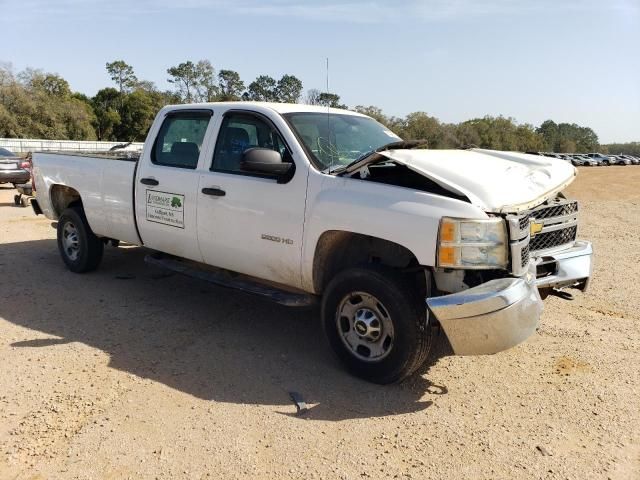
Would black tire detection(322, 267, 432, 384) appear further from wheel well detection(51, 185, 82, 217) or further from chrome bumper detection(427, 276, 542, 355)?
wheel well detection(51, 185, 82, 217)

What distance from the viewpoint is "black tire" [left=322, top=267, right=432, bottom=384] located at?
3.78m

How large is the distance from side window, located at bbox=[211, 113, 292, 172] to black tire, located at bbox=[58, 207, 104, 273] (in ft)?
8.47

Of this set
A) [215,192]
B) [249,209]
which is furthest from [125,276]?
[249,209]

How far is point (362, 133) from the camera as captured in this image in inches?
206

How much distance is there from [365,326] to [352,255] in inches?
25.8

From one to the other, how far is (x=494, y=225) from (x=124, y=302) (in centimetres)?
401

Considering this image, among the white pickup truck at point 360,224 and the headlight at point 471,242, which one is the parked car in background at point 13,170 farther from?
the headlight at point 471,242

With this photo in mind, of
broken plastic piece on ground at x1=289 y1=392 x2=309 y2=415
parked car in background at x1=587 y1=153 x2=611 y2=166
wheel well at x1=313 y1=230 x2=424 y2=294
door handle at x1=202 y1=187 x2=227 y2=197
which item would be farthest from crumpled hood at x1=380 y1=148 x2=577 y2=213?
parked car in background at x1=587 y1=153 x2=611 y2=166

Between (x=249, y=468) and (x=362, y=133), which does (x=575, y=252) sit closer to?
(x=362, y=133)

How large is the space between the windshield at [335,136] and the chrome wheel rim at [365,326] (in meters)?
1.11

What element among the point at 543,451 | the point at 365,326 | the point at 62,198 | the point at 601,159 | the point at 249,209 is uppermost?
the point at 601,159

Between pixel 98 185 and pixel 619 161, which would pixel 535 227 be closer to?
pixel 98 185

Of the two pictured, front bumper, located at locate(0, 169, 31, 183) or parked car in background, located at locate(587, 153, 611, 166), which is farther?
parked car in background, located at locate(587, 153, 611, 166)

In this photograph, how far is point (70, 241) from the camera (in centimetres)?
707
